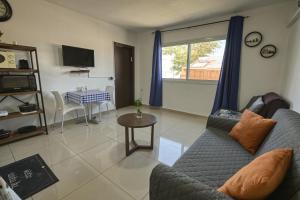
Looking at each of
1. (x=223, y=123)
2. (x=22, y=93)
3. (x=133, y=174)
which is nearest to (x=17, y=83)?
(x=22, y=93)

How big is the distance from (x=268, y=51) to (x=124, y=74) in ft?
12.0

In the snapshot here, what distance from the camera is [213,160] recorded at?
1.36m

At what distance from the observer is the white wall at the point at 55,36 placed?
8.66ft

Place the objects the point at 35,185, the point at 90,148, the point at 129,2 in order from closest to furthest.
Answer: the point at 35,185 < the point at 90,148 < the point at 129,2

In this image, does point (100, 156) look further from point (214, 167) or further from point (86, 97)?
point (214, 167)

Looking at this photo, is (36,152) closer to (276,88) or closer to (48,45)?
(48,45)

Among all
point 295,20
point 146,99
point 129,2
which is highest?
point 129,2

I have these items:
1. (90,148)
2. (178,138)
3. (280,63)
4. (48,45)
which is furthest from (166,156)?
(48,45)

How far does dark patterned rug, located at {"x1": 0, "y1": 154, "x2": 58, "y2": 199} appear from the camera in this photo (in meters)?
1.55

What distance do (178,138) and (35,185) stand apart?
6.94 feet

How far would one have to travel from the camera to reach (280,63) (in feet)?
9.49

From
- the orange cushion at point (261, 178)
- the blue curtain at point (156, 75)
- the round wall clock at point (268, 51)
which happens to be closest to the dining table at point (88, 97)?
the blue curtain at point (156, 75)

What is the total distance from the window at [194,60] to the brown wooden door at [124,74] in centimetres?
115

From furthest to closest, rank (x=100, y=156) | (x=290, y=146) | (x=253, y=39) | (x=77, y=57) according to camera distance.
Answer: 1. (x=77, y=57)
2. (x=253, y=39)
3. (x=100, y=156)
4. (x=290, y=146)
